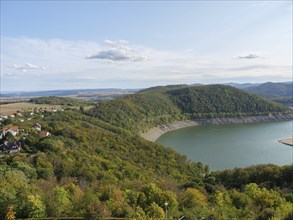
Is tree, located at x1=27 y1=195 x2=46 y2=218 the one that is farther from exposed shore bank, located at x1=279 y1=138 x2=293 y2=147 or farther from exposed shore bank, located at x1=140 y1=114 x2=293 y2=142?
exposed shore bank, located at x1=140 y1=114 x2=293 y2=142

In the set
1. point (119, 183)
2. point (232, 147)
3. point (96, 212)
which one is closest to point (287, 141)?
point (232, 147)

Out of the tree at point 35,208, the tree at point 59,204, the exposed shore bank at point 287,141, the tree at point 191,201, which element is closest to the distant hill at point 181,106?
the exposed shore bank at point 287,141

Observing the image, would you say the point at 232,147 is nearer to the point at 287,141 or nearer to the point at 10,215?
the point at 287,141

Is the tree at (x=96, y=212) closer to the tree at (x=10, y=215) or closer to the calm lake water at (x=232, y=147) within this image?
the tree at (x=10, y=215)

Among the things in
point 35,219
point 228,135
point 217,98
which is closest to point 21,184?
point 35,219

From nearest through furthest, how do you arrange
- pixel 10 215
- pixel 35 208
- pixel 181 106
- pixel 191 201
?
pixel 10 215 < pixel 35 208 < pixel 191 201 < pixel 181 106

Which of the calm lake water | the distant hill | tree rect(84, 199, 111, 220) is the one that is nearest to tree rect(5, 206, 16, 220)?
tree rect(84, 199, 111, 220)
